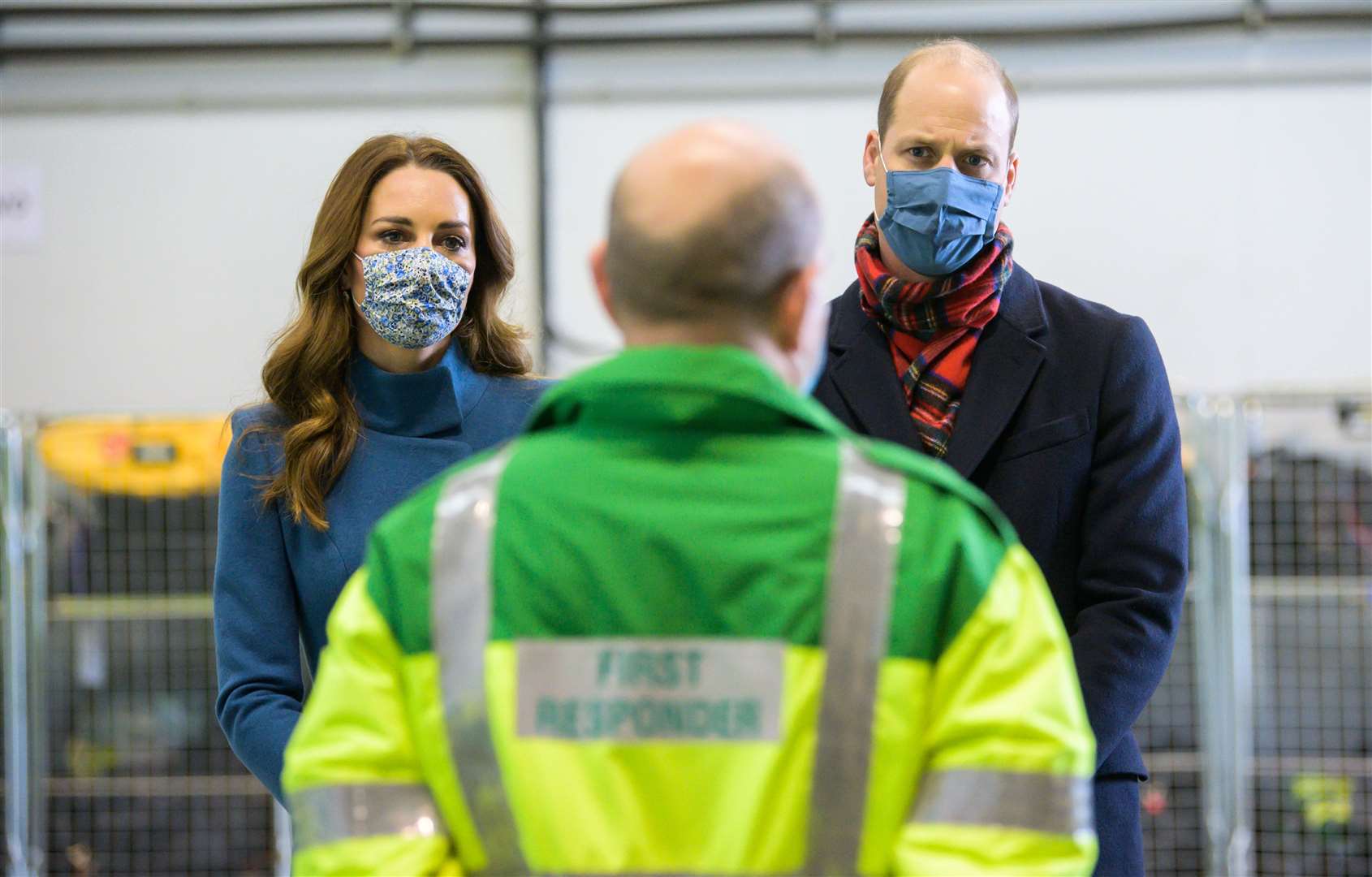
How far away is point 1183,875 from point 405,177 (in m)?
3.94

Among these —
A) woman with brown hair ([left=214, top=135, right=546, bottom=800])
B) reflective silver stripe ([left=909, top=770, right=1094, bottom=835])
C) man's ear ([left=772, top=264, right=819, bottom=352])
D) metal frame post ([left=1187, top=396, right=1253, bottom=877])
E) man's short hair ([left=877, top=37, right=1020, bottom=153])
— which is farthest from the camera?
metal frame post ([left=1187, top=396, right=1253, bottom=877])

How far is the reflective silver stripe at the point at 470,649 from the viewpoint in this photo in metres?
1.27

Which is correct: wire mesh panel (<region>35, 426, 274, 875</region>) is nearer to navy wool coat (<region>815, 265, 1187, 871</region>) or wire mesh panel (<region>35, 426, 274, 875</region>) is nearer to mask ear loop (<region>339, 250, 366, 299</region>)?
mask ear loop (<region>339, 250, 366, 299</region>)

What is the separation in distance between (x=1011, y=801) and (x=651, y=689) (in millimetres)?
296

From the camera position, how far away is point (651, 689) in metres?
1.25

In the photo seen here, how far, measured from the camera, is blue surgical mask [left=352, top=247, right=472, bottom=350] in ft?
7.75

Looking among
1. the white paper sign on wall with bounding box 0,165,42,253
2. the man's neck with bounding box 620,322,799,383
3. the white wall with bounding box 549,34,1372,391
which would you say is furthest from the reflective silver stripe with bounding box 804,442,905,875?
the white paper sign on wall with bounding box 0,165,42,253

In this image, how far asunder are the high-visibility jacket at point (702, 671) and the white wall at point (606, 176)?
16.0 feet

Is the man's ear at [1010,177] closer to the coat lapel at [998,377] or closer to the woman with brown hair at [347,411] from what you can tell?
the coat lapel at [998,377]

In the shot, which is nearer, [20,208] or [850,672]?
[850,672]

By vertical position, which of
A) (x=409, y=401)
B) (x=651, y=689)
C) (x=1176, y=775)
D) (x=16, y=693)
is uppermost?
(x=409, y=401)

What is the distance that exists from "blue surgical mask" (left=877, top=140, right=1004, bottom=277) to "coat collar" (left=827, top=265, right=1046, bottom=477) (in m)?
0.11

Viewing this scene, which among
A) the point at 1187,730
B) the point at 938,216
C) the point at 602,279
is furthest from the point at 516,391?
the point at 1187,730

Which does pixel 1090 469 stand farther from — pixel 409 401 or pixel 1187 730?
pixel 1187 730
